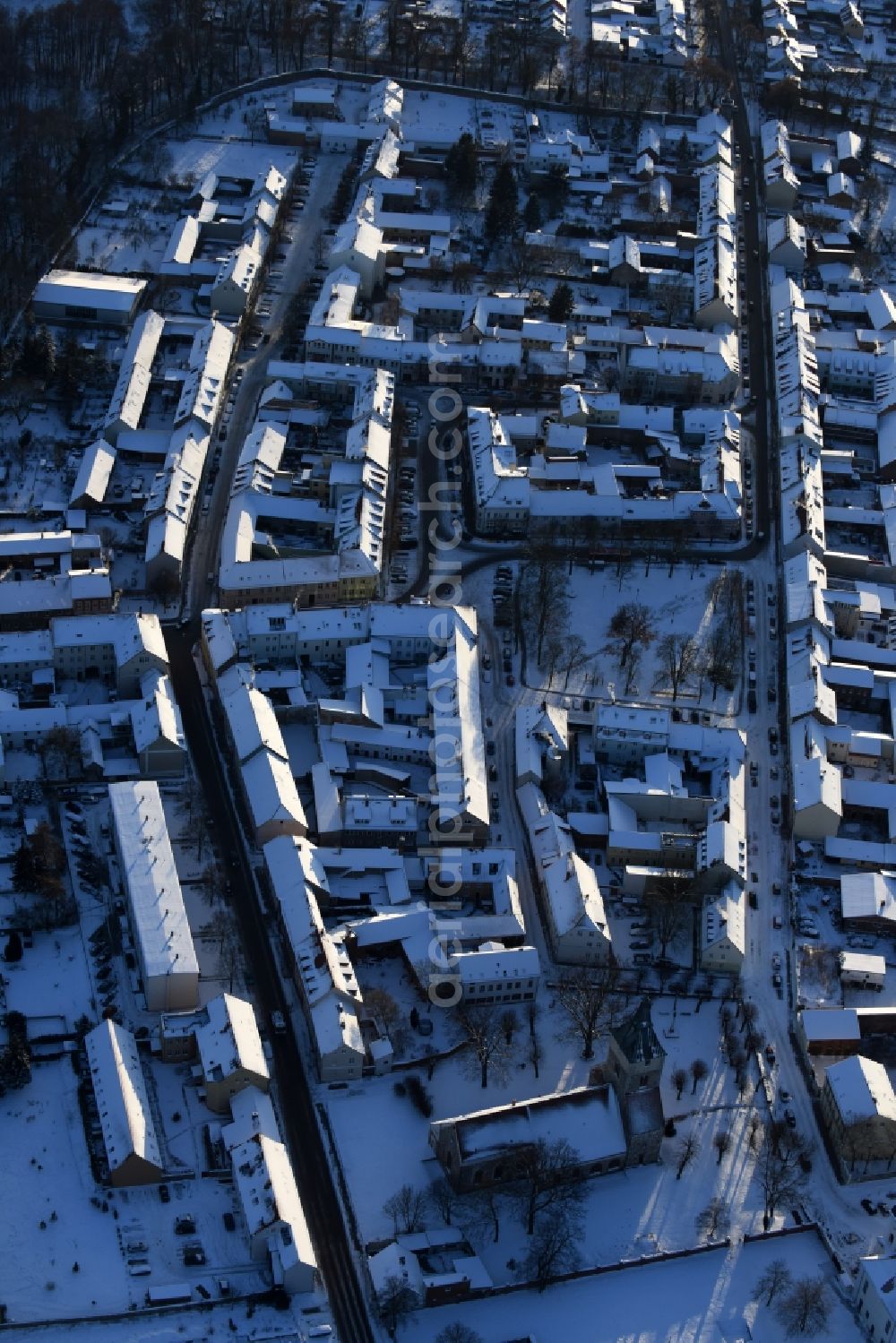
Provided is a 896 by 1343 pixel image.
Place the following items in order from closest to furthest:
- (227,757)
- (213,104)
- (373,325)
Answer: (227,757) → (373,325) → (213,104)

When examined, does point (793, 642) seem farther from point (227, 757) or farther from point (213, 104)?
point (213, 104)

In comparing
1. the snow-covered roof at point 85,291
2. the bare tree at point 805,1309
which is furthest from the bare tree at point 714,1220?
the snow-covered roof at point 85,291

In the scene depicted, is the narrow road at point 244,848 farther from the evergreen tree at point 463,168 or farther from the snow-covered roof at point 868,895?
the snow-covered roof at point 868,895

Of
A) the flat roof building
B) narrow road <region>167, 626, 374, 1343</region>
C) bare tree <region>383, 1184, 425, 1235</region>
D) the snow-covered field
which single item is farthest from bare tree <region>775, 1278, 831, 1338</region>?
the flat roof building

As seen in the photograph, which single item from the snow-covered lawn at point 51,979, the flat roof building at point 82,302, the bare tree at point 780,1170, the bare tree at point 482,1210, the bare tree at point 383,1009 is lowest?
the bare tree at point 482,1210

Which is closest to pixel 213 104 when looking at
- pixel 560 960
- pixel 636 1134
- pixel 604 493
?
pixel 604 493

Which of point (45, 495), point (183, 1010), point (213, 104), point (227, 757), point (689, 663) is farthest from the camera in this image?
point (213, 104)
